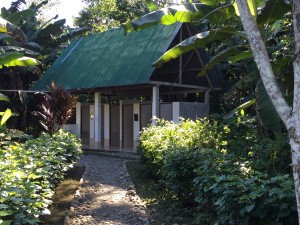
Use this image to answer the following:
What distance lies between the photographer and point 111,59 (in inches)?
701

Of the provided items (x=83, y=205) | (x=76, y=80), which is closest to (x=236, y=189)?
(x=83, y=205)

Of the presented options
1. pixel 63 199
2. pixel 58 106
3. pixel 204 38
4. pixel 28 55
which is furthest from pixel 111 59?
pixel 204 38

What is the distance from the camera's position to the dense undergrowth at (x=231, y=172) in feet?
12.8

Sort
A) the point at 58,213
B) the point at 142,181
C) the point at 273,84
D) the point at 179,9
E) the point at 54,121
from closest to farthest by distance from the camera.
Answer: the point at 273,84
the point at 179,9
the point at 58,213
the point at 142,181
the point at 54,121

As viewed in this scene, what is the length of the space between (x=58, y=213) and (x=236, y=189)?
148 inches

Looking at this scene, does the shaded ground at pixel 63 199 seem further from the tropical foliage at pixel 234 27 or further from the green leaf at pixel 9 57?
the tropical foliage at pixel 234 27

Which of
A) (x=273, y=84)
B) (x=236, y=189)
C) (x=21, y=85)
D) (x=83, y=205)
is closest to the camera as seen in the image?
(x=273, y=84)

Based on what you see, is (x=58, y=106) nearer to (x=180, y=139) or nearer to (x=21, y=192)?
(x=180, y=139)

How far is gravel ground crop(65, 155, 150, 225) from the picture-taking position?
270 inches

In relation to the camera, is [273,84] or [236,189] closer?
[273,84]

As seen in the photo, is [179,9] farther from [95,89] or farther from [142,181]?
[95,89]

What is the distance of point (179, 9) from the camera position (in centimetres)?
645

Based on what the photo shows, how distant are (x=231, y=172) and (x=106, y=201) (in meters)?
3.93

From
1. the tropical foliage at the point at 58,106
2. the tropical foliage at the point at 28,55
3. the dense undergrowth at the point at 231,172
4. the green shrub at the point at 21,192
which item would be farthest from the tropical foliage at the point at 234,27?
the tropical foliage at the point at 28,55
